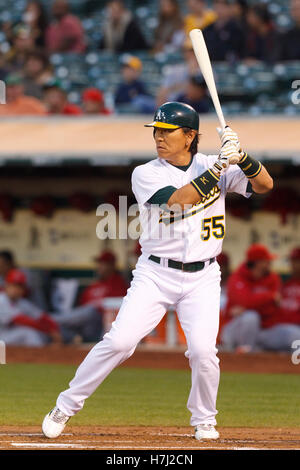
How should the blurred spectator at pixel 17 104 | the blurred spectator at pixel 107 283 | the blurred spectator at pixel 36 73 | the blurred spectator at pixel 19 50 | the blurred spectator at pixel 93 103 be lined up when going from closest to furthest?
the blurred spectator at pixel 107 283, the blurred spectator at pixel 93 103, the blurred spectator at pixel 17 104, the blurred spectator at pixel 36 73, the blurred spectator at pixel 19 50

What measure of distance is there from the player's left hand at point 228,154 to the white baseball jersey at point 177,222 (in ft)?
0.88

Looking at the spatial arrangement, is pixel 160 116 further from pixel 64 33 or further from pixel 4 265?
pixel 64 33

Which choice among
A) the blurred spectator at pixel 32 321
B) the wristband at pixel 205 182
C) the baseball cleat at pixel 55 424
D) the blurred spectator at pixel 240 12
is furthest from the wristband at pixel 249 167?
the blurred spectator at pixel 240 12

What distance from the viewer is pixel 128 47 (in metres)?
13.8

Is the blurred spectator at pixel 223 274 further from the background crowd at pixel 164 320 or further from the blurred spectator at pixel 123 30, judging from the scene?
the blurred spectator at pixel 123 30

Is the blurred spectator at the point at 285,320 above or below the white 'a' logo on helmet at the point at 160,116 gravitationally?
below

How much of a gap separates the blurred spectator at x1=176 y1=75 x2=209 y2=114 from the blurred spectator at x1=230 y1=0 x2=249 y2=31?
1676 mm

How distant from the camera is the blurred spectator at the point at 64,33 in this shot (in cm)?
1406

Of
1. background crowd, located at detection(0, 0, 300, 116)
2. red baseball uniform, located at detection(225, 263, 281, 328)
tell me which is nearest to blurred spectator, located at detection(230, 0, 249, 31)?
background crowd, located at detection(0, 0, 300, 116)

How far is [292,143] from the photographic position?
33.8 ft

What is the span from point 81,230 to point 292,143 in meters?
3.10

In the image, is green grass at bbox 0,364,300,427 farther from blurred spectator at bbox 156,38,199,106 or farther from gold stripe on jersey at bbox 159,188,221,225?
blurred spectator at bbox 156,38,199,106

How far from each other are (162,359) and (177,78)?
334cm

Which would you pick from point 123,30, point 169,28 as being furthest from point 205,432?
point 123,30
